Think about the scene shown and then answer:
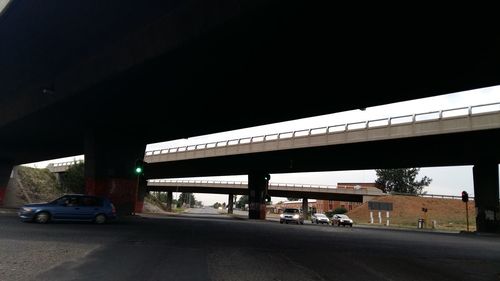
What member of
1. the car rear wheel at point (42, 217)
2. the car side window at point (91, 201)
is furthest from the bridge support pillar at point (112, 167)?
the car rear wheel at point (42, 217)

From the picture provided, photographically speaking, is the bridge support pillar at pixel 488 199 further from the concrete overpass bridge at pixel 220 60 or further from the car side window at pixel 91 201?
the car side window at pixel 91 201

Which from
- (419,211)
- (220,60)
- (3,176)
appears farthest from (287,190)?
(220,60)

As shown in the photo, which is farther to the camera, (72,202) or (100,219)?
(100,219)

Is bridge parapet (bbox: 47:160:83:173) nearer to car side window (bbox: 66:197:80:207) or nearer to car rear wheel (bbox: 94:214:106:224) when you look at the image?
car rear wheel (bbox: 94:214:106:224)

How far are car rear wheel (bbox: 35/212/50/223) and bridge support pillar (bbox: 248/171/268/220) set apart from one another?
38612mm

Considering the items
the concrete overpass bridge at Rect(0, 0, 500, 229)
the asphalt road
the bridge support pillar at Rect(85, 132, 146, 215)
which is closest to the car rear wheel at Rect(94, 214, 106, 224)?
the concrete overpass bridge at Rect(0, 0, 500, 229)

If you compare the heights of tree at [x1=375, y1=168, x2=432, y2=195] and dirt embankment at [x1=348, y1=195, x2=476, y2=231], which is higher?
tree at [x1=375, y1=168, x2=432, y2=195]

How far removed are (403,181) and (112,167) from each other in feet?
394

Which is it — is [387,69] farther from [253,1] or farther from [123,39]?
[123,39]

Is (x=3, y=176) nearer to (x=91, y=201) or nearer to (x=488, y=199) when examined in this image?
(x=91, y=201)

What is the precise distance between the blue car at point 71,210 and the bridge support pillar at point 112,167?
233 inches

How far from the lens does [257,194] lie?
61750mm

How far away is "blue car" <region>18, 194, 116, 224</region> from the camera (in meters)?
24.6

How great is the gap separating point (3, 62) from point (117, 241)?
29.9ft
